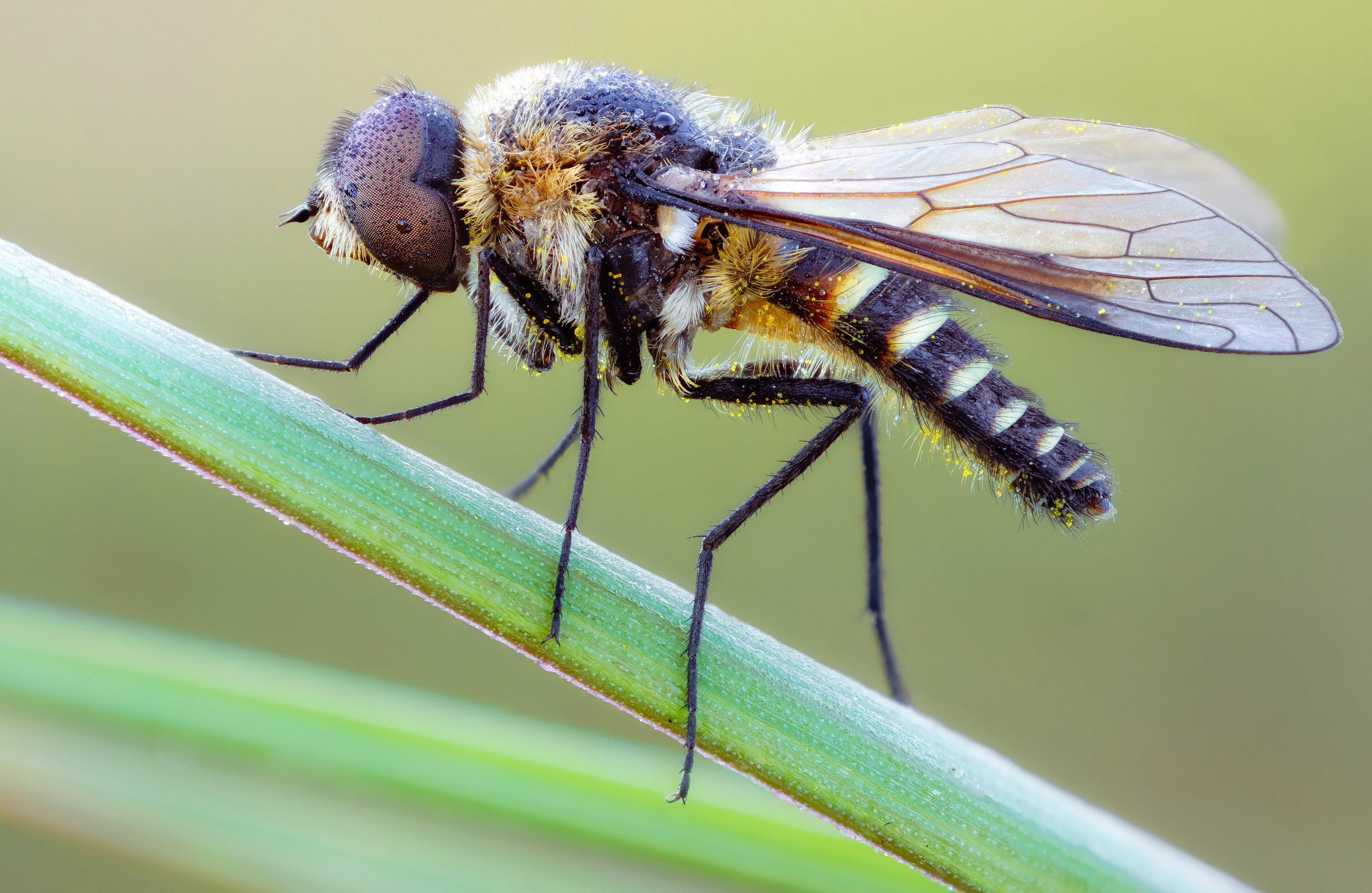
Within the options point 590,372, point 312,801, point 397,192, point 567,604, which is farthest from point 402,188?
point 312,801

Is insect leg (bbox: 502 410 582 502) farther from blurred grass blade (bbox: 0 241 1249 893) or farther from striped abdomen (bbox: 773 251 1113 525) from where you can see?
blurred grass blade (bbox: 0 241 1249 893)

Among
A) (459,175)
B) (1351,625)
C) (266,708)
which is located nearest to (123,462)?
(459,175)

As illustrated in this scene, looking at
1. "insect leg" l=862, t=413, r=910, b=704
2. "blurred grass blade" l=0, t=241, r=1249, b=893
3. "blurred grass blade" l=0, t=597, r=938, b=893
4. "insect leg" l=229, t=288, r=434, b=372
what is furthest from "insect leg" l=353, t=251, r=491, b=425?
"insect leg" l=862, t=413, r=910, b=704

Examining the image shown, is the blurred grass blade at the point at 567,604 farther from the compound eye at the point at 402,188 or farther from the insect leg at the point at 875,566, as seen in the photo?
the insect leg at the point at 875,566

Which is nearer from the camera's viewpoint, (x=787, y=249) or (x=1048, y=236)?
(x=1048, y=236)

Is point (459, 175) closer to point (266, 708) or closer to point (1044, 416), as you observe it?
point (266, 708)

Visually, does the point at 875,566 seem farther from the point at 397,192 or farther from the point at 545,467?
the point at 397,192
